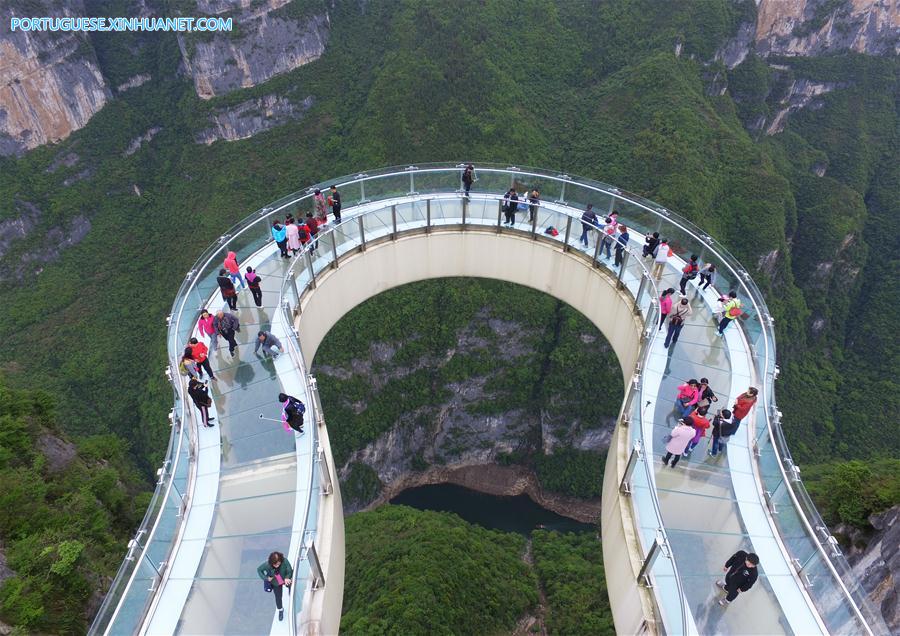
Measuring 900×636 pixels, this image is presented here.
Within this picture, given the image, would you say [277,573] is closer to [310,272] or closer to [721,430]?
[721,430]

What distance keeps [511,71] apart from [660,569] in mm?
60975

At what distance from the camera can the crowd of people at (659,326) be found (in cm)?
712

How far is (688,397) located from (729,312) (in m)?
2.86

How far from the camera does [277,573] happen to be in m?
6.59

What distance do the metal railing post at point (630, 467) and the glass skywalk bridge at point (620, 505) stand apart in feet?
0.09

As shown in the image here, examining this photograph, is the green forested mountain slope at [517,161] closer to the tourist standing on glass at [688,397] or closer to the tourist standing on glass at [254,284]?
the tourist standing on glass at [254,284]

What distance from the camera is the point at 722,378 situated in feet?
34.9

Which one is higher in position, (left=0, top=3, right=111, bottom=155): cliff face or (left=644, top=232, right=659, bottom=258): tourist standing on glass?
(left=0, top=3, right=111, bottom=155): cliff face

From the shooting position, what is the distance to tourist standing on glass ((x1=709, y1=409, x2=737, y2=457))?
8.70 meters

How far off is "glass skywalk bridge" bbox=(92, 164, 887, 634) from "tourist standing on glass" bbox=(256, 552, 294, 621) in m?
0.20

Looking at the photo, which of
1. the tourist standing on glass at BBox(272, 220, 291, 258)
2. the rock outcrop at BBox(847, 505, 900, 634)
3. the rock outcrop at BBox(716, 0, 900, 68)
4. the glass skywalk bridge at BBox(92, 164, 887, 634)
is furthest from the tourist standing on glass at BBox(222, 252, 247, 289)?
the rock outcrop at BBox(716, 0, 900, 68)

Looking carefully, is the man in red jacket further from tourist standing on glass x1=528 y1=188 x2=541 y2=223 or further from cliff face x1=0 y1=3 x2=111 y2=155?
cliff face x1=0 y1=3 x2=111 y2=155

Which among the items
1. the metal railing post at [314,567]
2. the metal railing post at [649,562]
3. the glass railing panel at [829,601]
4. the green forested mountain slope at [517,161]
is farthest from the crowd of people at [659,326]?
the green forested mountain slope at [517,161]

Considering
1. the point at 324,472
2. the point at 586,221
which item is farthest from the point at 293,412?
the point at 586,221
